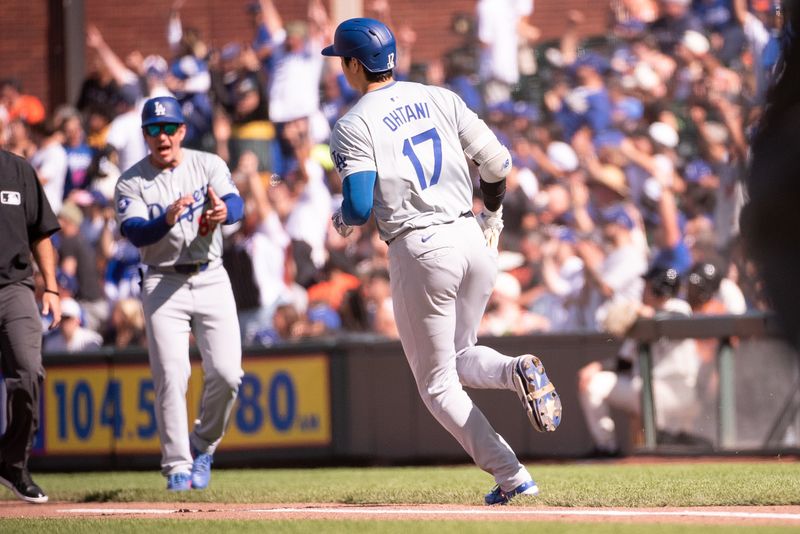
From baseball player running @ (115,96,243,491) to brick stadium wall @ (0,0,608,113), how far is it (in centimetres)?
1043

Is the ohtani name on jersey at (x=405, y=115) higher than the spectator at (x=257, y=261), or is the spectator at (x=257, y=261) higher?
the ohtani name on jersey at (x=405, y=115)

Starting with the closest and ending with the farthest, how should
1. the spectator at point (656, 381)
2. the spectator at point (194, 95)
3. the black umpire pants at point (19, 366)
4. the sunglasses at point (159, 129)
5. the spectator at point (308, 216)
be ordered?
the black umpire pants at point (19, 366) < the sunglasses at point (159, 129) < the spectator at point (656, 381) < the spectator at point (308, 216) < the spectator at point (194, 95)

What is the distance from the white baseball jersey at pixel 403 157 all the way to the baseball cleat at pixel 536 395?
0.80 metres

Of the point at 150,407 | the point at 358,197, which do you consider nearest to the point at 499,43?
the point at 150,407

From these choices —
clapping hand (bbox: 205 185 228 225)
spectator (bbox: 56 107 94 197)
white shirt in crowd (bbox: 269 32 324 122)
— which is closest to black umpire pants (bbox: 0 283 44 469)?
clapping hand (bbox: 205 185 228 225)

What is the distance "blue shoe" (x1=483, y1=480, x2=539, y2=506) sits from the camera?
20.3ft

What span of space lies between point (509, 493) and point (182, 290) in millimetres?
2724

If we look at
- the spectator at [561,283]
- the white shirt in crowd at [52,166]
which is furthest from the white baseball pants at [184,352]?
the white shirt in crowd at [52,166]

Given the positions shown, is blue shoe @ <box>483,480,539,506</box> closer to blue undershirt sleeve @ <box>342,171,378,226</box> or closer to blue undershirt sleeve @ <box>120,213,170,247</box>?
blue undershirt sleeve @ <box>342,171,378,226</box>

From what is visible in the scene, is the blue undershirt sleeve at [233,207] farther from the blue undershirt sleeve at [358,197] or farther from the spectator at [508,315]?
the spectator at [508,315]

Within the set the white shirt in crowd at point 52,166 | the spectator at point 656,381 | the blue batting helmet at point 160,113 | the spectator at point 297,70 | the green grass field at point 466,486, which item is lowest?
the green grass field at point 466,486

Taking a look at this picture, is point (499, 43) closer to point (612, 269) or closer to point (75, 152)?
point (612, 269)

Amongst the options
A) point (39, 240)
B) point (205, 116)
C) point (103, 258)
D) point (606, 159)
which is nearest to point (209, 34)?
point (205, 116)

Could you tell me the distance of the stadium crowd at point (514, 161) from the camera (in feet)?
39.1
